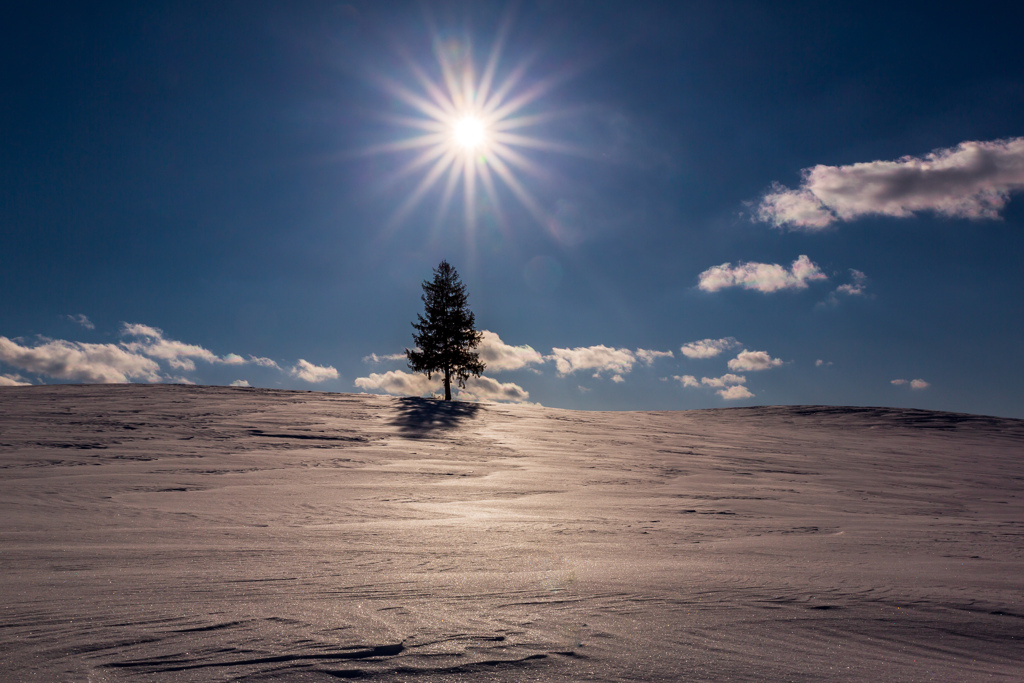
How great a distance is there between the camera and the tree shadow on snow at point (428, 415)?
10969 millimetres

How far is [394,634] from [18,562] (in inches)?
97.1

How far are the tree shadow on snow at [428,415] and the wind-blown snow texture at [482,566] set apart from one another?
259 centimetres

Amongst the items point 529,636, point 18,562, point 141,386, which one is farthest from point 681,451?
point 141,386

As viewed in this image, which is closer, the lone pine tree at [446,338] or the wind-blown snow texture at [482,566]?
the wind-blown snow texture at [482,566]

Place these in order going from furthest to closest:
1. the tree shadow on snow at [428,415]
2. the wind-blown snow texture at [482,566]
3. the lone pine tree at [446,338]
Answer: the lone pine tree at [446,338] → the tree shadow on snow at [428,415] → the wind-blown snow texture at [482,566]

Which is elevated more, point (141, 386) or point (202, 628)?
point (141, 386)

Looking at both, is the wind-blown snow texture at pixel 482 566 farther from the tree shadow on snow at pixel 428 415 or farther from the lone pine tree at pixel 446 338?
the lone pine tree at pixel 446 338

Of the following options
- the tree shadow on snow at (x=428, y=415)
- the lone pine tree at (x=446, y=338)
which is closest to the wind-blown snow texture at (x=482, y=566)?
the tree shadow on snow at (x=428, y=415)

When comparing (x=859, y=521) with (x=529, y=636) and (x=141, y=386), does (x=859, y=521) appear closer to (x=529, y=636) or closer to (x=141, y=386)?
(x=529, y=636)

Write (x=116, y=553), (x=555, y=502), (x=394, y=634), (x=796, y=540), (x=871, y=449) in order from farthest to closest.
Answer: (x=871, y=449), (x=555, y=502), (x=796, y=540), (x=116, y=553), (x=394, y=634)

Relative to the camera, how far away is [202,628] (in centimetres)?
211

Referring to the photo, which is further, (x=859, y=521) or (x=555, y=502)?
(x=555, y=502)

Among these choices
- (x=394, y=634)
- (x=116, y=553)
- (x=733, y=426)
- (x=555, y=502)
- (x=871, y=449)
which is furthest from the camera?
(x=733, y=426)

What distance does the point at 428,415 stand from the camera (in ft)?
43.1
